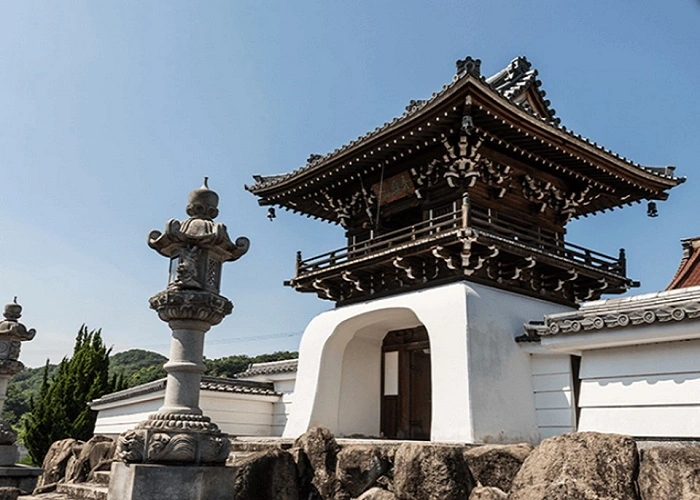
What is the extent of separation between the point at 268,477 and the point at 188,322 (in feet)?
7.26

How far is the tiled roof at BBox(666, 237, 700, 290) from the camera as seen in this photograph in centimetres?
1981

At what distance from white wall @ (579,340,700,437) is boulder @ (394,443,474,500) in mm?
4094

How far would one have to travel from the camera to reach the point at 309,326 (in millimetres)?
14508

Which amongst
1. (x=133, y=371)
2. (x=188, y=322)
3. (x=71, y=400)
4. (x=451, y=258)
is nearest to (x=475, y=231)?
Result: (x=451, y=258)

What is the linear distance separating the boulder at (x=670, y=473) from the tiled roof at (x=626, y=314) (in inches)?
159

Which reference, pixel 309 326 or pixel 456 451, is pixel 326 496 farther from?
pixel 309 326

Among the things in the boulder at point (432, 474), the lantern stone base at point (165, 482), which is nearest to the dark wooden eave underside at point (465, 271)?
the boulder at point (432, 474)

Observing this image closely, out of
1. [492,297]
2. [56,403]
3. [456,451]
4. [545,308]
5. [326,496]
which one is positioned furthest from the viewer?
[56,403]

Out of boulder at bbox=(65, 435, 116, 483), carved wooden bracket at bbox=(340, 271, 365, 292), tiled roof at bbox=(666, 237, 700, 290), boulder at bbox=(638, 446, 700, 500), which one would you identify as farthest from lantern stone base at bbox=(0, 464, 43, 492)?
tiled roof at bbox=(666, 237, 700, 290)

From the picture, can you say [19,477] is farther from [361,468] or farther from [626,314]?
[626,314]

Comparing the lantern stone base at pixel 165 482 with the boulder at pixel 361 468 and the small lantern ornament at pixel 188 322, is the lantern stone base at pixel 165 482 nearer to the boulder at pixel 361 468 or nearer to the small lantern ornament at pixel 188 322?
the small lantern ornament at pixel 188 322

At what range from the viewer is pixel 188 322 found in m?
6.45

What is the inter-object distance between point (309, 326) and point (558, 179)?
22.6 ft

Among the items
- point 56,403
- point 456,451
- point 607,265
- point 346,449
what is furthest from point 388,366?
point 56,403
